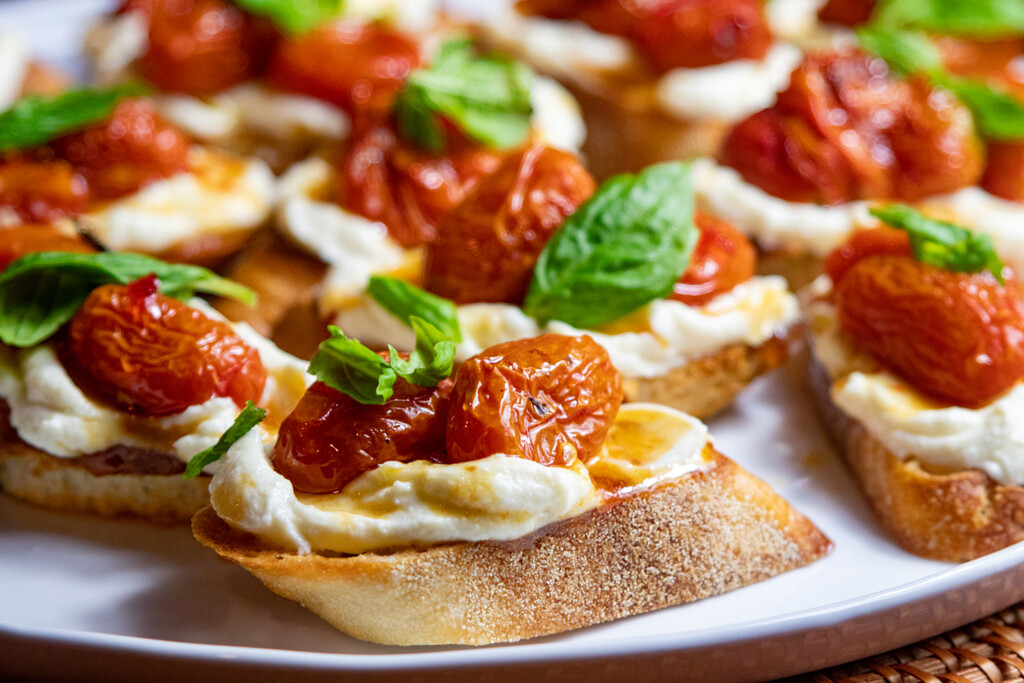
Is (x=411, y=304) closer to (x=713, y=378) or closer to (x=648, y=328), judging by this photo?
(x=648, y=328)

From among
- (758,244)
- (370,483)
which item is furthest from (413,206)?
(370,483)

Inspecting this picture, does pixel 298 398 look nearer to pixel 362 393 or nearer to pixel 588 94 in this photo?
pixel 362 393

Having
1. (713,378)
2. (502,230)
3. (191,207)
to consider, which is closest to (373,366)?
(502,230)

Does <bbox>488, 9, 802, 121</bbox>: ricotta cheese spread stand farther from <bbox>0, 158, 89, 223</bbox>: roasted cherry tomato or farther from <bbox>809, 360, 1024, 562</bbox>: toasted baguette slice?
<bbox>0, 158, 89, 223</bbox>: roasted cherry tomato

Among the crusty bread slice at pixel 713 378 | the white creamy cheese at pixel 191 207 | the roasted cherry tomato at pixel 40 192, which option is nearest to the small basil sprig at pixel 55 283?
the white creamy cheese at pixel 191 207

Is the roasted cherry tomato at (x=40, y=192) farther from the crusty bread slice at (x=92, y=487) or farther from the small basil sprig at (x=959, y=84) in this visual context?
the small basil sprig at (x=959, y=84)
